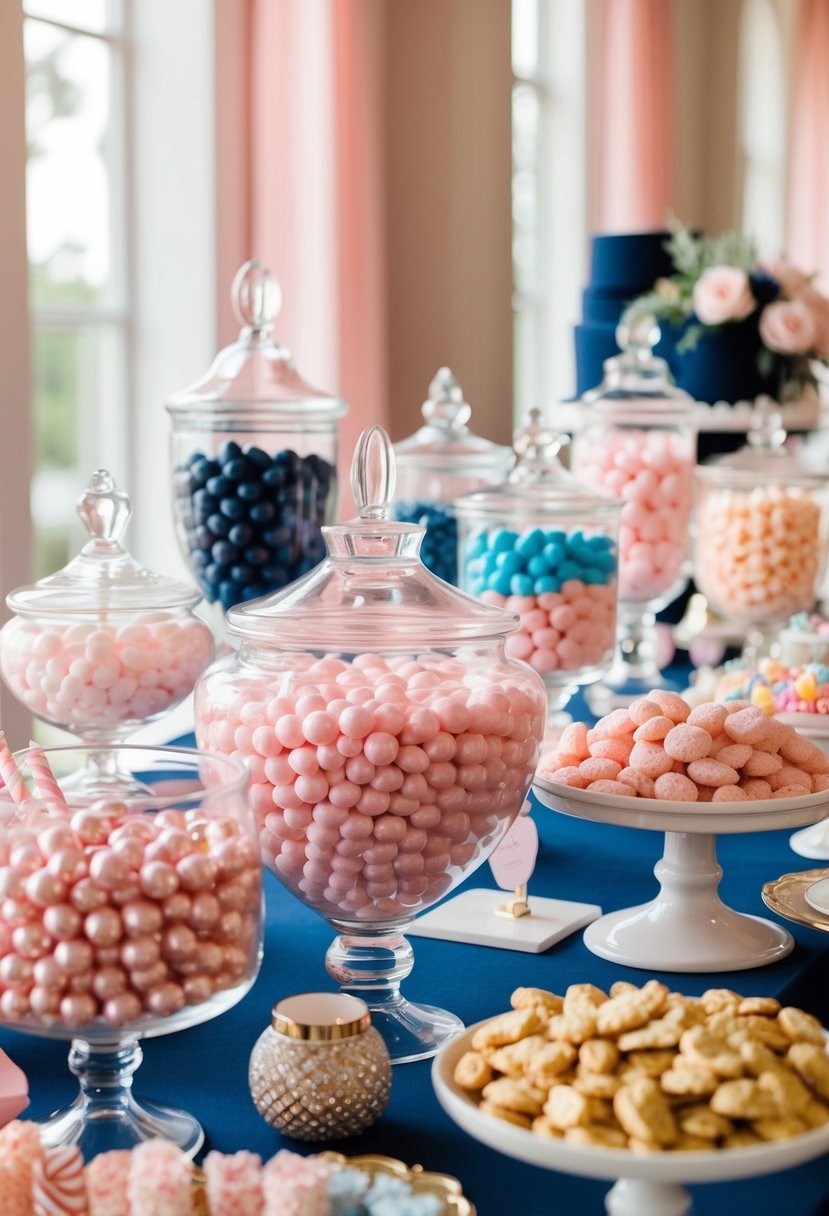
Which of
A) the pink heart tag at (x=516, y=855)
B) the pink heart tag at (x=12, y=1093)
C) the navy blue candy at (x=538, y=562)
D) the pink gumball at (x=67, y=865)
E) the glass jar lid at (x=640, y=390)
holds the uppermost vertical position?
the glass jar lid at (x=640, y=390)

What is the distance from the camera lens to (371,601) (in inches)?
40.4

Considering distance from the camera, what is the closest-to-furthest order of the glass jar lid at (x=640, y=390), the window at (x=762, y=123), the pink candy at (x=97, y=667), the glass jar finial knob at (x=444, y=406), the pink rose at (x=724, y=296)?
the pink candy at (x=97, y=667)
the glass jar finial knob at (x=444, y=406)
the glass jar lid at (x=640, y=390)
the pink rose at (x=724, y=296)
the window at (x=762, y=123)

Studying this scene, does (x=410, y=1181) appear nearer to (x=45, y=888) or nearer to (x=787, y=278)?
(x=45, y=888)

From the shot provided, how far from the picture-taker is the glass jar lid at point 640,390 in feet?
7.48

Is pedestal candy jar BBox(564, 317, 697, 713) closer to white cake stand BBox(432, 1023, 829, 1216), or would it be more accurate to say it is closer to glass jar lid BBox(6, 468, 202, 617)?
glass jar lid BBox(6, 468, 202, 617)

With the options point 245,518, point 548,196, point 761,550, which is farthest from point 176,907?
Result: point 548,196

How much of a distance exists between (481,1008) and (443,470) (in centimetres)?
112

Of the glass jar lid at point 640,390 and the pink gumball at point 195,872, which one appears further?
the glass jar lid at point 640,390

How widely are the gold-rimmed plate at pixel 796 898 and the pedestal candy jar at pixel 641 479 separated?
804 mm

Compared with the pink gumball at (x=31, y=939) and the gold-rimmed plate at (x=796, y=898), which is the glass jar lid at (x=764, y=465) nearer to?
the gold-rimmed plate at (x=796, y=898)

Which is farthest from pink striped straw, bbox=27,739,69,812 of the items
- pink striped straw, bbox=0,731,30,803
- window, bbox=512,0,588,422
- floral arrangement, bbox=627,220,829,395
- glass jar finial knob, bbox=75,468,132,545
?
window, bbox=512,0,588,422

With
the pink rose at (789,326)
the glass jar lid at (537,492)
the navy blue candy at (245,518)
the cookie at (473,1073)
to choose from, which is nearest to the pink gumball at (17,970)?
the cookie at (473,1073)

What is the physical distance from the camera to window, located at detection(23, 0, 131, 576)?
2.48 metres

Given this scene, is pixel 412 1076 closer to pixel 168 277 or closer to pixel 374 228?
pixel 168 277
